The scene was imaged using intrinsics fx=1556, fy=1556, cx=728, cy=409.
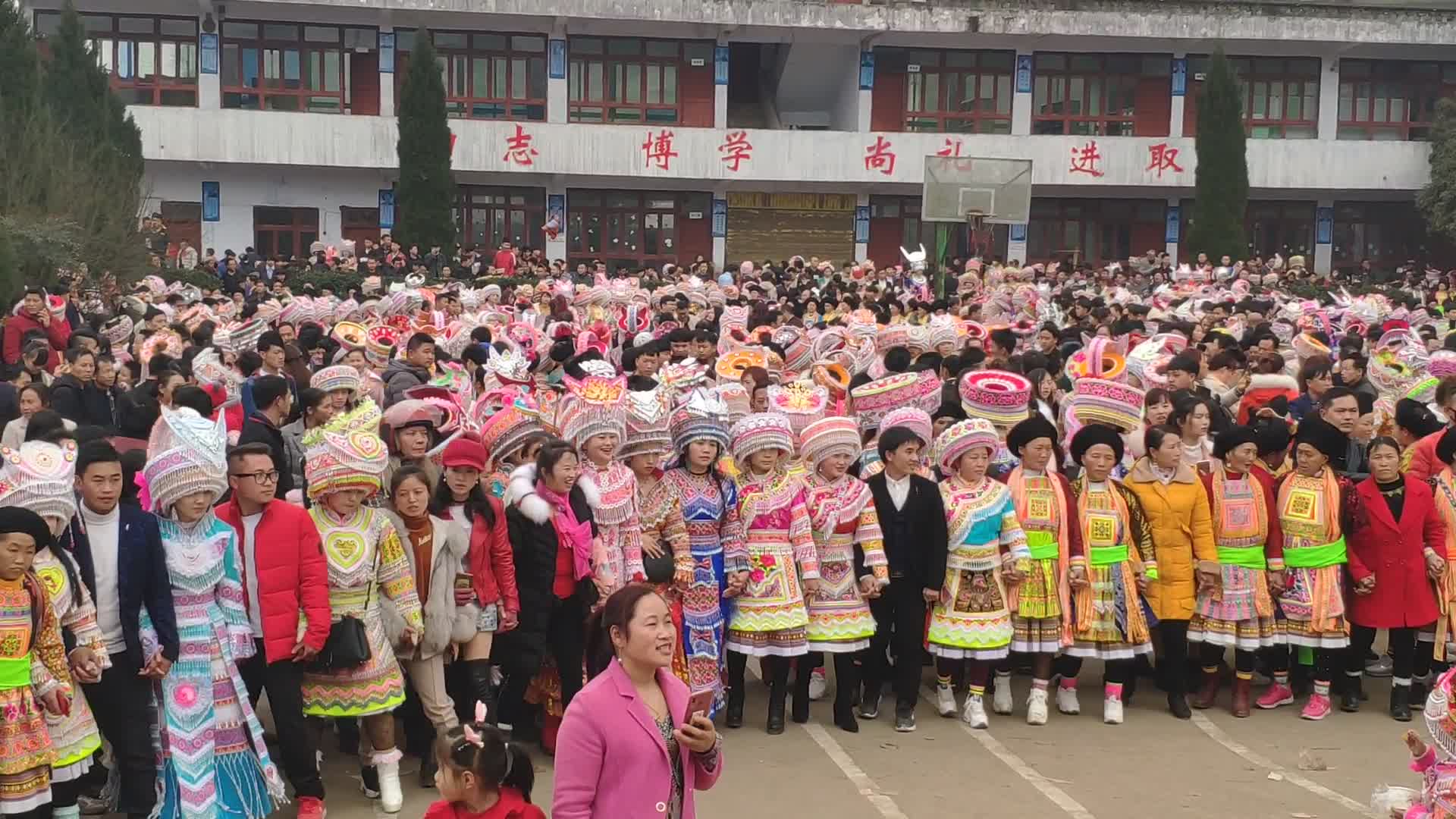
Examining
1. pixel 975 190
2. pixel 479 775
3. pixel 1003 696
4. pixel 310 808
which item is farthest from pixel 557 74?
pixel 479 775

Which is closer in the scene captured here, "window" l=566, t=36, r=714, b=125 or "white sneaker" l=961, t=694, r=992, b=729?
"white sneaker" l=961, t=694, r=992, b=729

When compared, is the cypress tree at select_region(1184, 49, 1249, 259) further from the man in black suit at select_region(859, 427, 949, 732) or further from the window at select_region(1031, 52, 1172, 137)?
the man in black suit at select_region(859, 427, 949, 732)

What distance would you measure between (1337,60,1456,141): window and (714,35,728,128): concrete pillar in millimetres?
14398

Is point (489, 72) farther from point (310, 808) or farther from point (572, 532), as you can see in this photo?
point (310, 808)

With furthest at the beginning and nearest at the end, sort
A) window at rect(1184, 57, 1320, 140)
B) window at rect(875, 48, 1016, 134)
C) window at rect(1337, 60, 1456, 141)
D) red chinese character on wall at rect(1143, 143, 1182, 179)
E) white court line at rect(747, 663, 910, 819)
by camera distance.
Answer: window at rect(1337, 60, 1456, 141) < window at rect(1184, 57, 1320, 140) < window at rect(875, 48, 1016, 134) < red chinese character on wall at rect(1143, 143, 1182, 179) < white court line at rect(747, 663, 910, 819)

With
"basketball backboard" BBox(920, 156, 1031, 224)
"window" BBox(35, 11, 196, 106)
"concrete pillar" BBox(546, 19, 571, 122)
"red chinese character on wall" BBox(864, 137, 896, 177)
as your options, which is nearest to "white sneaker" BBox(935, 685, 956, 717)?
"basketball backboard" BBox(920, 156, 1031, 224)

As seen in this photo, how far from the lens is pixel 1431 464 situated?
313 inches

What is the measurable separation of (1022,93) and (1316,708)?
28.9 m

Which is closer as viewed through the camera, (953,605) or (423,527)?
(423,527)

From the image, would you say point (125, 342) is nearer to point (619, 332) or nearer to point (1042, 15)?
point (619, 332)

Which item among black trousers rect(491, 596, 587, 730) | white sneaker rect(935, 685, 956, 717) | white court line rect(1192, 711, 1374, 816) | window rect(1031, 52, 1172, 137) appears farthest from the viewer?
window rect(1031, 52, 1172, 137)

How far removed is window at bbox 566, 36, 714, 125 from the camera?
34.6 metres

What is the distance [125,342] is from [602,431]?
7.65m

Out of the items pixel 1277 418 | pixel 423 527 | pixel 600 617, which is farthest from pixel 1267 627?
pixel 600 617
